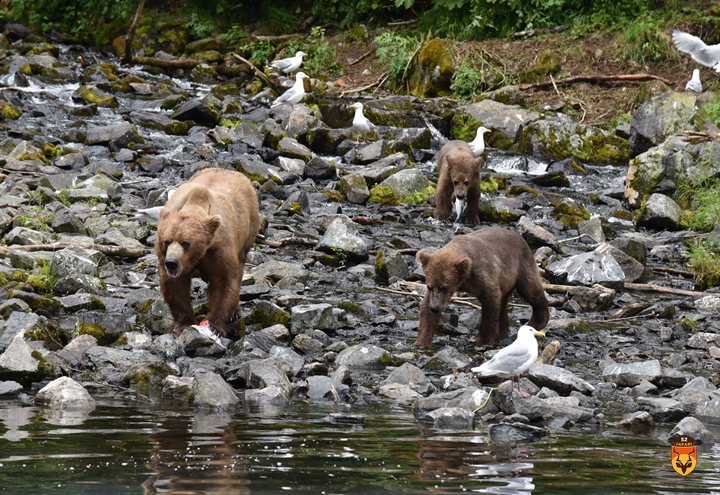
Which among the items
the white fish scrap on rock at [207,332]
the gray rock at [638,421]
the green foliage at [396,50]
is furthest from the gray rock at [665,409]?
the green foliage at [396,50]

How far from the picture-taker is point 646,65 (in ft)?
78.5

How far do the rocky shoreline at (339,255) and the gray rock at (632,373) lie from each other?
0.03m

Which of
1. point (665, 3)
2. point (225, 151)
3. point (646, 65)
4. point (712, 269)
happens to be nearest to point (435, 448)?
point (712, 269)

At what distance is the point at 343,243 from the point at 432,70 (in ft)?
44.4

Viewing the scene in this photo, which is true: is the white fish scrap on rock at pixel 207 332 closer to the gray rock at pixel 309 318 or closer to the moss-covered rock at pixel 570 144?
the gray rock at pixel 309 318

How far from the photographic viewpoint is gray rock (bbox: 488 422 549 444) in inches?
234

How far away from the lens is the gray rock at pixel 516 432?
595 centimetres

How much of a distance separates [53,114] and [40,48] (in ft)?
22.9

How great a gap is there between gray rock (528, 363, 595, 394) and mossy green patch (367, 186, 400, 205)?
821cm

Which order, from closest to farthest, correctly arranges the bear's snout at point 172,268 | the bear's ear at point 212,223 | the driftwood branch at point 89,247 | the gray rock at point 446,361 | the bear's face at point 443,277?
the bear's snout at point 172,268 < the bear's ear at point 212,223 < the gray rock at point 446,361 < the bear's face at point 443,277 < the driftwood branch at point 89,247

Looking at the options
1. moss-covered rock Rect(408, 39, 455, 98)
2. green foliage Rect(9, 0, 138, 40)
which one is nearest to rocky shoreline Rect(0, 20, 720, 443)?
moss-covered rock Rect(408, 39, 455, 98)

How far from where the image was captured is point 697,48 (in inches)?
481

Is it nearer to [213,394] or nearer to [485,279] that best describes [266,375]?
[213,394]

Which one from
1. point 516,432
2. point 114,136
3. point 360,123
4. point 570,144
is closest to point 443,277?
point 516,432
